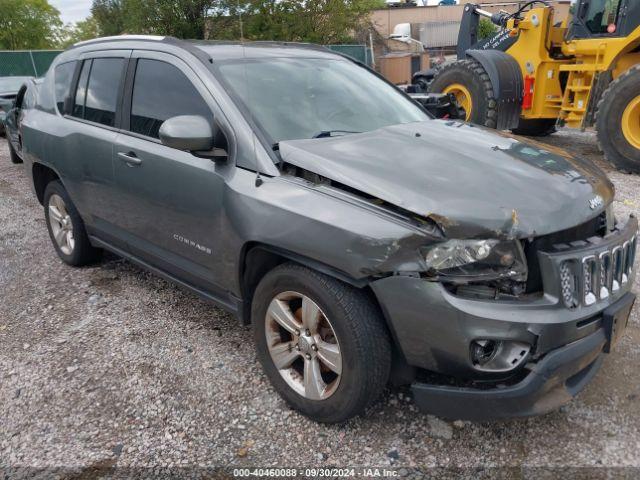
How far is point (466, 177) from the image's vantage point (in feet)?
8.00

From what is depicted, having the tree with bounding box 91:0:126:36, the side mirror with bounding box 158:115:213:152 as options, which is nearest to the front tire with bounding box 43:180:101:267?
the side mirror with bounding box 158:115:213:152

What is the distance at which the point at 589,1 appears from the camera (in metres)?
8.27

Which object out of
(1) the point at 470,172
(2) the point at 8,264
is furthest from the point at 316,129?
(2) the point at 8,264

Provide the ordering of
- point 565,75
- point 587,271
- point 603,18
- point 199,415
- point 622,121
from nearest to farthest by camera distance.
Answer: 1. point 587,271
2. point 199,415
3. point 622,121
4. point 603,18
5. point 565,75

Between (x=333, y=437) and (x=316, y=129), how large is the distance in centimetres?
165

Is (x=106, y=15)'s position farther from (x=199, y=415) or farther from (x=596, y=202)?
(x=596, y=202)

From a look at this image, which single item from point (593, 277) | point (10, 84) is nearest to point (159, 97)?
point (593, 277)

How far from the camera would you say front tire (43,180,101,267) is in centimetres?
440

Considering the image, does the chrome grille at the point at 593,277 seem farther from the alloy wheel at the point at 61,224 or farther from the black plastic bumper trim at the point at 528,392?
the alloy wheel at the point at 61,224

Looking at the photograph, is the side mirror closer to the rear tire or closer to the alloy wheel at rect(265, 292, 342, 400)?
the alloy wheel at rect(265, 292, 342, 400)

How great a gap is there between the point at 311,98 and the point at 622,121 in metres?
5.90

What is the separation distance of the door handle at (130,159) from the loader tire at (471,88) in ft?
21.4

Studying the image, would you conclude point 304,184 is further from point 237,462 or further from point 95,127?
point 95,127

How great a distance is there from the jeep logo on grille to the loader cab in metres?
6.66
